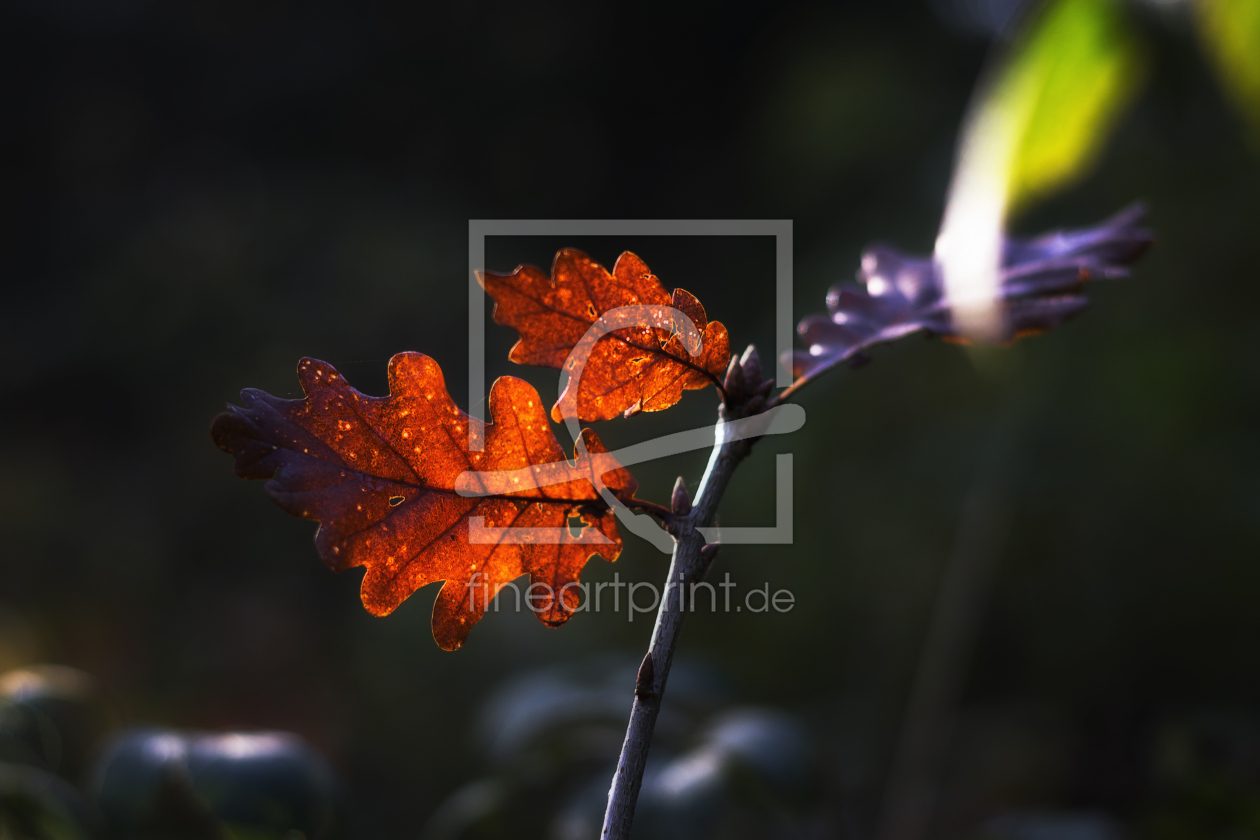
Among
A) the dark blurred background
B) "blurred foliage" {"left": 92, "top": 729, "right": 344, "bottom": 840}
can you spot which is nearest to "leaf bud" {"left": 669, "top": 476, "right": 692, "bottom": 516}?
"blurred foliage" {"left": 92, "top": 729, "right": 344, "bottom": 840}

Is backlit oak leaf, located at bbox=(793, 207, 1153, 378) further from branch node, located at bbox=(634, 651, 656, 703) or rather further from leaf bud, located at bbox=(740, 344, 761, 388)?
branch node, located at bbox=(634, 651, 656, 703)

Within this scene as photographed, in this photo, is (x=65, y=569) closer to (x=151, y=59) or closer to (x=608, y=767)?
(x=151, y=59)

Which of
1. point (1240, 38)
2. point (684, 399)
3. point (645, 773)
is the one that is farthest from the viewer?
point (684, 399)

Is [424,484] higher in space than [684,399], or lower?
lower

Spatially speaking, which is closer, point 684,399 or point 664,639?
point 664,639

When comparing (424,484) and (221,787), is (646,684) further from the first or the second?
(221,787)

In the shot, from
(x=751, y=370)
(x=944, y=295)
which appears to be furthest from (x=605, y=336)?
(x=944, y=295)

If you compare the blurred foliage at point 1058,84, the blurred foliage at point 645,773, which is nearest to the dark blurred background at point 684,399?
the blurred foliage at point 645,773
